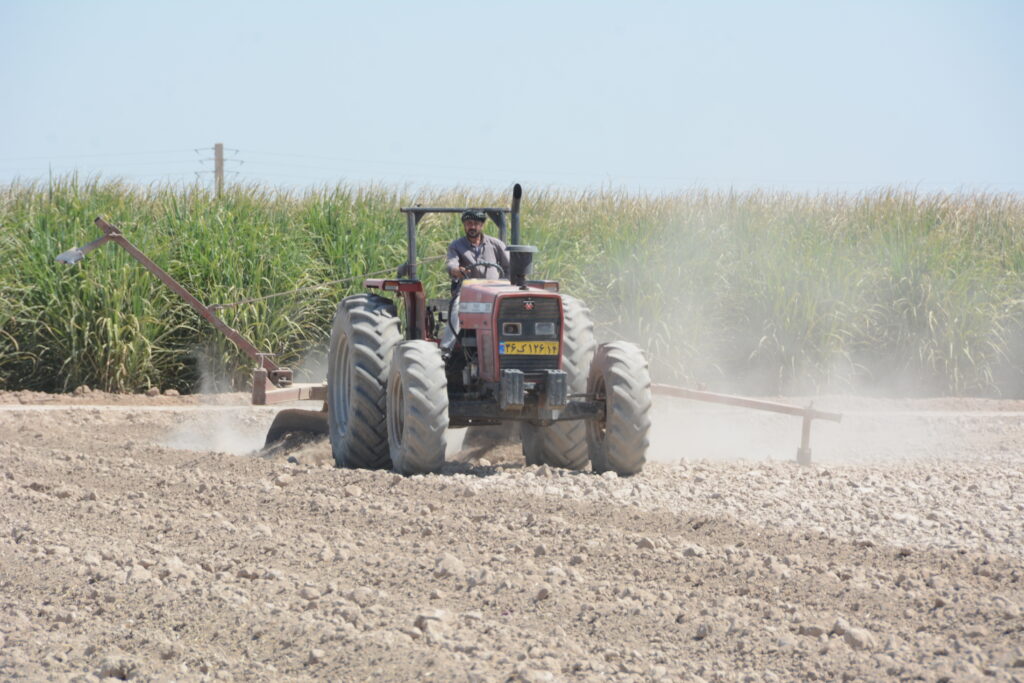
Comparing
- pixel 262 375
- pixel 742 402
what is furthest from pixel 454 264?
pixel 742 402

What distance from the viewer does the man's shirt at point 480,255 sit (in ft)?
30.5

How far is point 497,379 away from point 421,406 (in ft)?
2.05

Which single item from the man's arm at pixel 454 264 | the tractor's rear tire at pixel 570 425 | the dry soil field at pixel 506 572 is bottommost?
the dry soil field at pixel 506 572

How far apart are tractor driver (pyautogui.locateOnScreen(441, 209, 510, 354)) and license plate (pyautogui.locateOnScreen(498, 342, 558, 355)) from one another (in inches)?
26.0

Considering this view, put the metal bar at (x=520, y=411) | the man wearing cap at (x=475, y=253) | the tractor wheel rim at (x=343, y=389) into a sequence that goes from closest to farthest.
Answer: the metal bar at (x=520, y=411) → the man wearing cap at (x=475, y=253) → the tractor wheel rim at (x=343, y=389)

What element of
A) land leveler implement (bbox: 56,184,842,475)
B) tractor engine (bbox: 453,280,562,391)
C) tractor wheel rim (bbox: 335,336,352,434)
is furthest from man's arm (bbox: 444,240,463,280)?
tractor wheel rim (bbox: 335,336,352,434)

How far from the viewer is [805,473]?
8.84m

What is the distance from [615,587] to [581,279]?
10.4 m

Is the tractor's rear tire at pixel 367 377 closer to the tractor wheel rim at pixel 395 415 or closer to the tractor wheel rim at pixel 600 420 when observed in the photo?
the tractor wheel rim at pixel 395 415

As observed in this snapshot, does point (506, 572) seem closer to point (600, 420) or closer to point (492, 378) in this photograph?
point (492, 378)

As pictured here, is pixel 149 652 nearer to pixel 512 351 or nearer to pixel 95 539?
pixel 95 539

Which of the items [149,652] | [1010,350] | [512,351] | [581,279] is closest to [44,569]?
[149,652]

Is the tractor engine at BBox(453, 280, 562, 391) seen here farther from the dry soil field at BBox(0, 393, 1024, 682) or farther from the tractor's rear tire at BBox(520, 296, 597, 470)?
the dry soil field at BBox(0, 393, 1024, 682)

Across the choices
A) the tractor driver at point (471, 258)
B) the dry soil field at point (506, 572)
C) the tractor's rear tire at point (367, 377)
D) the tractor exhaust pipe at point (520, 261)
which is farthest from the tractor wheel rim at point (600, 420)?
the tractor's rear tire at point (367, 377)
